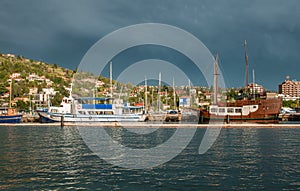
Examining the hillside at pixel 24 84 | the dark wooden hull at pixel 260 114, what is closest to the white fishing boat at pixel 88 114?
the dark wooden hull at pixel 260 114

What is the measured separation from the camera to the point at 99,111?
63.3 m

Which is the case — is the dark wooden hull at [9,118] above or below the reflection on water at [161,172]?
above

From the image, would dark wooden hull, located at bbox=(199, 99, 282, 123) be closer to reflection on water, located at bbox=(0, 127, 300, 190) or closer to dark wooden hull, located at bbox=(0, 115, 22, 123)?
reflection on water, located at bbox=(0, 127, 300, 190)

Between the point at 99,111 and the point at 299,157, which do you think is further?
the point at 99,111

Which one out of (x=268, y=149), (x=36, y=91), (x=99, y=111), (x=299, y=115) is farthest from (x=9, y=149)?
(x=36, y=91)

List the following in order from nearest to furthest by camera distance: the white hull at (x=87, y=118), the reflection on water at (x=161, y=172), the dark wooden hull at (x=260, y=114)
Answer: the reflection on water at (x=161, y=172), the dark wooden hull at (x=260, y=114), the white hull at (x=87, y=118)

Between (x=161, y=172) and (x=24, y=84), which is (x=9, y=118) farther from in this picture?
(x=24, y=84)

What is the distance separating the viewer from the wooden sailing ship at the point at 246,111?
58.2 m

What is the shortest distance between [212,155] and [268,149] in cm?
559

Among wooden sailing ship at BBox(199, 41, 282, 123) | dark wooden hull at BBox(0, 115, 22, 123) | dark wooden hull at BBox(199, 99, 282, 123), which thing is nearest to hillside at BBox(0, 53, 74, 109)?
dark wooden hull at BBox(0, 115, 22, 123)

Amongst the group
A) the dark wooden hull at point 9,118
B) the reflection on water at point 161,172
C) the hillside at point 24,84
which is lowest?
the reflection on water at point 161,172

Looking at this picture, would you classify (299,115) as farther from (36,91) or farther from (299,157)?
(36,91)

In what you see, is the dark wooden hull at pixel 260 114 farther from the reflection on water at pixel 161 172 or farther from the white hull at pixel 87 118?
the reflection on water at pixel 161 172

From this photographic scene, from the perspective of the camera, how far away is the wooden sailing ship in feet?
191
